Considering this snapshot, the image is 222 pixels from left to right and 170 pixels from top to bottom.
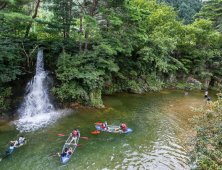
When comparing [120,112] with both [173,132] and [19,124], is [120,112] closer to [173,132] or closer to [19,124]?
[173,132]

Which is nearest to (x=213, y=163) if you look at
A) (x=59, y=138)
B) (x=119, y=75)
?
(x=59, y=138)

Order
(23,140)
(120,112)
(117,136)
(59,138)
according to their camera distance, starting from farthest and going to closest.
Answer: (120,112)
(117,136)
(59,138)
(23,140)

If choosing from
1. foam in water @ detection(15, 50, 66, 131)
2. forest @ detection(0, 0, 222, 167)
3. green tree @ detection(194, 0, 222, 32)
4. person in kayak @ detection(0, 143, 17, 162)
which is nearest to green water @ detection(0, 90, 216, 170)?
person in kayak @ detection(0, 143, 17, 162)

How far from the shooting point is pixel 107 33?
1479 cm

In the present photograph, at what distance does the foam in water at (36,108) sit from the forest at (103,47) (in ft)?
3.03

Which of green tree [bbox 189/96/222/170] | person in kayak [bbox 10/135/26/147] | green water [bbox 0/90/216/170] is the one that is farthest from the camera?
person in kayak [bbox 10/135/26/147]

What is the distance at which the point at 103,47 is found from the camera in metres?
12.6

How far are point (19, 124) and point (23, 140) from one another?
260 cm

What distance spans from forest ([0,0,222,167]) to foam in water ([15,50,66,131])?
0.92 metres

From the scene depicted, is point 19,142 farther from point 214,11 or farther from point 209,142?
point 214,11

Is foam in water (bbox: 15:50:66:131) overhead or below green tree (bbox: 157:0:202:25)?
below

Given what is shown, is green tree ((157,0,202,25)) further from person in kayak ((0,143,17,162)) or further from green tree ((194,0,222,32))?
person in kayak ((0,143,17,162))

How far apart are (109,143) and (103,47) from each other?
8.01 meters

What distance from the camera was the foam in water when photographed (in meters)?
10.2
